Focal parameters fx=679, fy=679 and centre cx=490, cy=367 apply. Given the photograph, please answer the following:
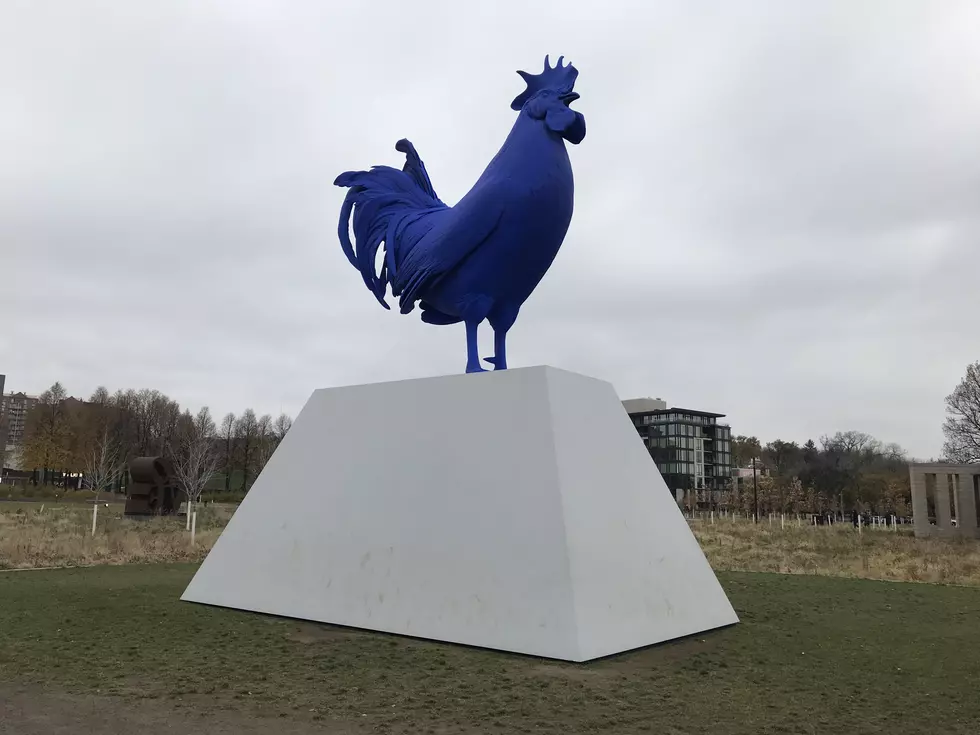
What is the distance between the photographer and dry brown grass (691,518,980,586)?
1316cm

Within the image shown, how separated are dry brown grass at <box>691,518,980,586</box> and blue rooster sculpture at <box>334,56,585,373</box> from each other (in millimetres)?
8906

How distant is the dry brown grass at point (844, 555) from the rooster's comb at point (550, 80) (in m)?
9.97

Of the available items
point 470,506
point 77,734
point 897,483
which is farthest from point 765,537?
point 897,483

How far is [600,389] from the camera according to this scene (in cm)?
685

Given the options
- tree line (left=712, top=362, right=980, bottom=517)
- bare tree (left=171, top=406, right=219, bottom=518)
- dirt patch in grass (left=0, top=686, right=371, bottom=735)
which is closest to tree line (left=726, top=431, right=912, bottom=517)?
tree line (left=712, top=362, right=980, bottom=517)

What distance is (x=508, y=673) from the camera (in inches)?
186

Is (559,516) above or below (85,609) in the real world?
above

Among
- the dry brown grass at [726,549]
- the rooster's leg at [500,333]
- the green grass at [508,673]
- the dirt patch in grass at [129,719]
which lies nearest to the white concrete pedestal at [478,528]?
the green grass at [508,673]

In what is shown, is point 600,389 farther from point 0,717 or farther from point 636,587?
point 0,717

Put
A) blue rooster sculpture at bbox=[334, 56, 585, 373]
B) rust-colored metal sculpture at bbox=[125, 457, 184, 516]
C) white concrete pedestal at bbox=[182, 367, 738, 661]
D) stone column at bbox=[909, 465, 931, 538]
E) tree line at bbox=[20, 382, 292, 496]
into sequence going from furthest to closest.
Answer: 1. tree line at bbox=[20, 382, 292, 496]
2. stone column at bbox=[909, 465, 931, 538]
3. rust-colored metal sculpture at bbox=[125, 457, 184, 516]
4. blue rooster sculpture at bbox=[334, 56, 585, 373]
5. white concrete pedestal at bbox=[182, 367, 738, 661]

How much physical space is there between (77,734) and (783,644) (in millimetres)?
5441

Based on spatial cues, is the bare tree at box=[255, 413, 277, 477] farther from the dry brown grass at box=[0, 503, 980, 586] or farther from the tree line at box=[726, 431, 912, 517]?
the tree line at box=[726, 431, 912, 517]

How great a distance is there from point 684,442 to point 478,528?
6248 centimetres

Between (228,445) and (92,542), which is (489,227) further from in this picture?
(228,445)
